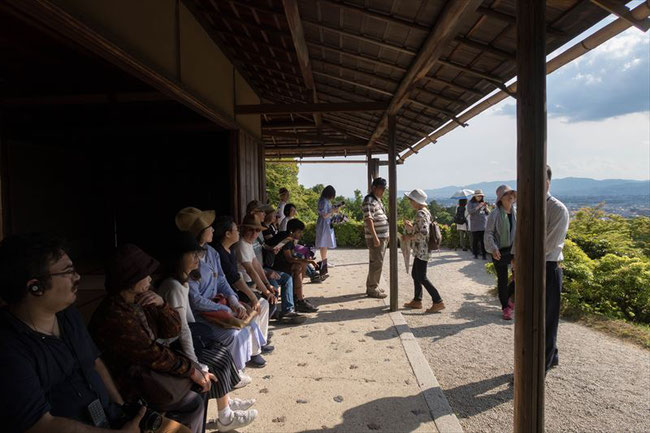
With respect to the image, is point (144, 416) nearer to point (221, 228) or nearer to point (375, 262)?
point (221, 228)

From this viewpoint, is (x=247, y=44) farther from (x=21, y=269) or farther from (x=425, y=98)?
(x=21, y=269)

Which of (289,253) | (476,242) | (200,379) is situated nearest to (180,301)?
(200,379)

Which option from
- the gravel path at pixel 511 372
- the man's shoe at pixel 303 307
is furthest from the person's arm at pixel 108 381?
the man's shoe at pixel 303 307

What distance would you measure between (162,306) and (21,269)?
0.83 metres

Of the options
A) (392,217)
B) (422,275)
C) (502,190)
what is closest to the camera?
(502,190)

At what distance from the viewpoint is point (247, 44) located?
214 inches

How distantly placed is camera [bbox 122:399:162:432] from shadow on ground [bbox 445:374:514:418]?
88.2 inches

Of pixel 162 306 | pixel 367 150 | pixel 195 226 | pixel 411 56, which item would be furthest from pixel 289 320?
pixel 367 150

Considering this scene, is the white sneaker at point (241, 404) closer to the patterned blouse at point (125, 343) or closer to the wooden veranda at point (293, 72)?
the patterned blouse at point (125, 343)

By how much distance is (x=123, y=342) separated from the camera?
6.27ft

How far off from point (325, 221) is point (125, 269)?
222 inches

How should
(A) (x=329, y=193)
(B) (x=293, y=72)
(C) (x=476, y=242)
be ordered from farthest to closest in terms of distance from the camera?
(C) (x=476, y=242), (A) (x=329, y=193), (B) (x=293, y=72)

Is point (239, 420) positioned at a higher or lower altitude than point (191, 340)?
lower

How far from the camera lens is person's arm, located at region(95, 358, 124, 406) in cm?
185
